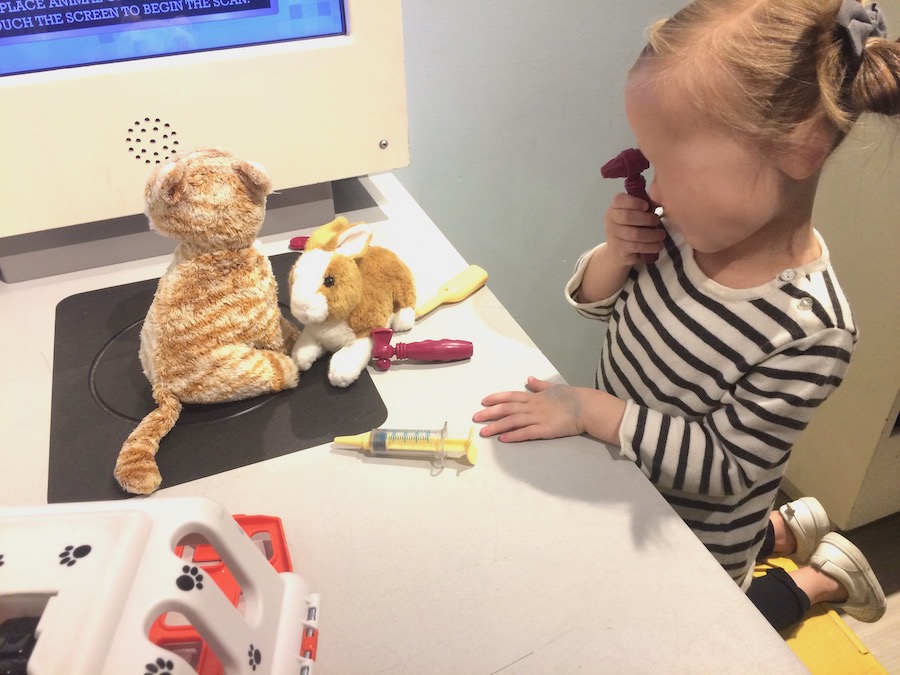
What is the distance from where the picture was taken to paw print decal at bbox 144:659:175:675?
0.29 meters

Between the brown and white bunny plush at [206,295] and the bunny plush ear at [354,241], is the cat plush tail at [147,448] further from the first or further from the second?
the bunny plush ear at [354,241]

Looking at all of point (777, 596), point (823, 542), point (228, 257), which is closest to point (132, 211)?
point (228, 257)

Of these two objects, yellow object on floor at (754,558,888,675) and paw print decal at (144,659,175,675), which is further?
yellow object on floor at (754,558,888,675)

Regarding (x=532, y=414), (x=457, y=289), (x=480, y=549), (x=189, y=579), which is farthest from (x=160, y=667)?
(x=457, y=289)

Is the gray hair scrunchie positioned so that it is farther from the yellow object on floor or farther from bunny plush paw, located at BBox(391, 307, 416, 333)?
the yellow object on floor

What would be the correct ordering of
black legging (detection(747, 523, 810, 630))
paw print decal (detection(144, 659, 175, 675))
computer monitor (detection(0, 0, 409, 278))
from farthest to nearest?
black legging (detection(747, 523, 810, 630)) → computer monitor (detection(0, 0, 409, 278)) → paw print decal (detection(144, 659, 175, 675))

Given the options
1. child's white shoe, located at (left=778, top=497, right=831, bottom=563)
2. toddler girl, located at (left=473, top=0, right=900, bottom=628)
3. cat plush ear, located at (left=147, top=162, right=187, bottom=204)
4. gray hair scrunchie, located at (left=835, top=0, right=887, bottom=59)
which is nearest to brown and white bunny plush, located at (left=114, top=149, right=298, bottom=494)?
cat plush ear, located at (left=147, top=162, right=187, bottom=204)

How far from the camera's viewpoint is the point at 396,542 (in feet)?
1.50

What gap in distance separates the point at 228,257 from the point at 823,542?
0.86m

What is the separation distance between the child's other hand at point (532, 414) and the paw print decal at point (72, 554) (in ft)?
0.95

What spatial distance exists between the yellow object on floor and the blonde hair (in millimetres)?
517

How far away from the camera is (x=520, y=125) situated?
107cm

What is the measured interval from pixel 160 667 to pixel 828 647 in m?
0.68

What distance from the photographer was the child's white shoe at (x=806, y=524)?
0.91 m
